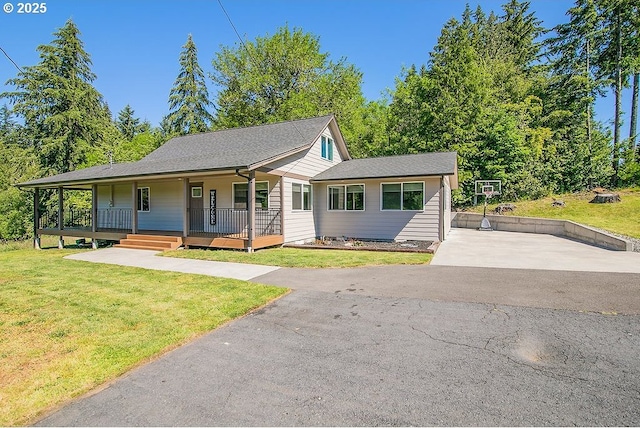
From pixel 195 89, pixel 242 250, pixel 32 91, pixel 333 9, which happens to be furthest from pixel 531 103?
pixel 32 91

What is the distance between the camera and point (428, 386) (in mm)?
3057

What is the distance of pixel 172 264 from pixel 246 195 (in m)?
5.11

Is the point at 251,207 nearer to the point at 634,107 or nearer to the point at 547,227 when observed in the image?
the point at 547,227

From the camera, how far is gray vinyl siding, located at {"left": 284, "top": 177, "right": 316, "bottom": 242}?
13477mm

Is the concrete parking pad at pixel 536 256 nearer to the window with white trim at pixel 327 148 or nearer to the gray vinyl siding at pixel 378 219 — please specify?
the gray vinyl siding at pixel 378 219

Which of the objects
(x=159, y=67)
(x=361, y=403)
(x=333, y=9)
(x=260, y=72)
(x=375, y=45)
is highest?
(x=260, y=72)

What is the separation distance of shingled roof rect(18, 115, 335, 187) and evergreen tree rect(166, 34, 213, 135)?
1822 cm

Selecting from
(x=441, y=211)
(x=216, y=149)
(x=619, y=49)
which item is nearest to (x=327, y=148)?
(x=216, y=149)

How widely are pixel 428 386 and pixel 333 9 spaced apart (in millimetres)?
13496

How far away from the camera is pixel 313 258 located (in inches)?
399

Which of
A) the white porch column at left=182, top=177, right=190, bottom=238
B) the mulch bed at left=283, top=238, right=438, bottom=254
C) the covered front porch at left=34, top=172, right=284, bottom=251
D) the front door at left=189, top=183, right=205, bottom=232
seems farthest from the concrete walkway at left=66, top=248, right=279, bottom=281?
the mulch bed at left=283, top=238, right=438, bottom=254

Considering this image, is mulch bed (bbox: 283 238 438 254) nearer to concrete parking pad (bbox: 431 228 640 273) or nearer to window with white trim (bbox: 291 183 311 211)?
concrete parking pad (bbox: 431 228 640 273)

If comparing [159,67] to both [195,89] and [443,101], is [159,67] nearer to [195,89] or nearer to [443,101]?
[443,101]
